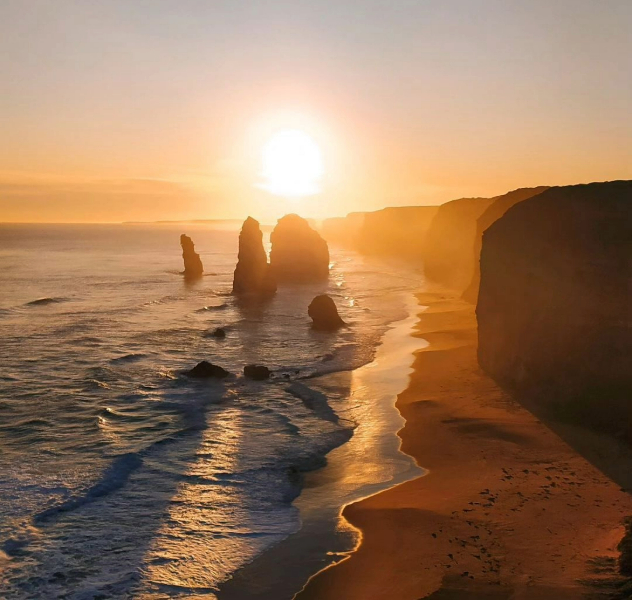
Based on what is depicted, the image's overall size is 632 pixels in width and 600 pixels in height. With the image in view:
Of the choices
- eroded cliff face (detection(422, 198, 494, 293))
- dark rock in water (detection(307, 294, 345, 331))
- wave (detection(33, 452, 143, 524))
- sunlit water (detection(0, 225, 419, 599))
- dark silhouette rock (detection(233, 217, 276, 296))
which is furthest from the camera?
eroded cliff face (detection(422, 198, 494, 293))

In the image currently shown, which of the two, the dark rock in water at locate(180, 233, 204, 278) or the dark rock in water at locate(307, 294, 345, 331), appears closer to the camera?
the dark rock in water at locate(307, 294, 345, 331)

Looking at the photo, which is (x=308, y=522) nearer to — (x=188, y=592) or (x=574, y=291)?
(x=188, y=592)

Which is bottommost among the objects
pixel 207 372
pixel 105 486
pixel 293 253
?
→ pixel 105 486

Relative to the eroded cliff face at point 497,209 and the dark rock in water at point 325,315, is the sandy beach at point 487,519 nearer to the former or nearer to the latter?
the dark rock in water at point 325,315

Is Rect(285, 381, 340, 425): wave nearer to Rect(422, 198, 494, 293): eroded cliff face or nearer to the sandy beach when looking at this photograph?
the sandy beach

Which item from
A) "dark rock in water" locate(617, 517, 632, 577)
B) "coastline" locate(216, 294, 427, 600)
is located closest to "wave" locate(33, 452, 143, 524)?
"coastline" locate(216, 294, 427, 600)

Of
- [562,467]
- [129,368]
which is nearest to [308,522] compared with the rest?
[562,467]

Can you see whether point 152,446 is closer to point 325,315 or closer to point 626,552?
point 626,552

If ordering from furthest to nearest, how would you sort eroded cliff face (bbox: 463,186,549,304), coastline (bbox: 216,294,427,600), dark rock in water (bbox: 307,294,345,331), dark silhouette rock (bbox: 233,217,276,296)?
1. dark silhouette rock (bbox: 233,217,276,296)
2. eroded cliff face (bbox: 463,186,549,304)
3. dark rock in water (bbox: 307,294,345,331)
4. coastline (bbox: 216,294,427,600)

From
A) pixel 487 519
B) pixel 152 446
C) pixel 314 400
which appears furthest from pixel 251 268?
pixel 487 519
